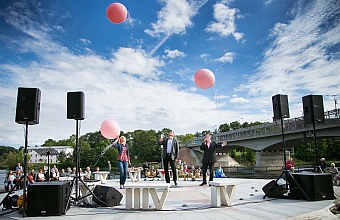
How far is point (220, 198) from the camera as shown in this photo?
5.89 metres

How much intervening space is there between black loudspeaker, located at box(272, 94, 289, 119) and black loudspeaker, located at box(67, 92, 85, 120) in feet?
17.6

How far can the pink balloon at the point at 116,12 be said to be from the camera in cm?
888

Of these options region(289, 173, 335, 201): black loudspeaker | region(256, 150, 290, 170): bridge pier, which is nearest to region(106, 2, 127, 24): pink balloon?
region(289, 173, 335, 201): black loudspeaker

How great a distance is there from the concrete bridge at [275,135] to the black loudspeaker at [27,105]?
19449 mm

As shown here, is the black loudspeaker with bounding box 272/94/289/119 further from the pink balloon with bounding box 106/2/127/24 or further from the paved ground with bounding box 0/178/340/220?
the pink balloon with bounding box 106/2/127/24

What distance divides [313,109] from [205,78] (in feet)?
11.5

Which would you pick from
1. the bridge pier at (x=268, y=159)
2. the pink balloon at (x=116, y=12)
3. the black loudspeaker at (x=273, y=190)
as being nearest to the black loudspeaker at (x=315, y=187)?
the black loudspeaker at (x=273, y=190)

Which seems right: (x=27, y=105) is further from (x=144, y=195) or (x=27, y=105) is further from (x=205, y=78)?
(x=205, y=78)

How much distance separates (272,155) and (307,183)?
34945 millimetres

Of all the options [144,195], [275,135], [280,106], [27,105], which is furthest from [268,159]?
[27,105]

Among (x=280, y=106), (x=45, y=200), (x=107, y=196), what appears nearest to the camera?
(x=45, y=200)

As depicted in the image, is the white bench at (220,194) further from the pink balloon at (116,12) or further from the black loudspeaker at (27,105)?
the pink balloon at (116,12)

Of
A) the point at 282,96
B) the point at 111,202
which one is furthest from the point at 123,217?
the point at 282,96

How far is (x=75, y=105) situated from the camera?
20.8 feet
